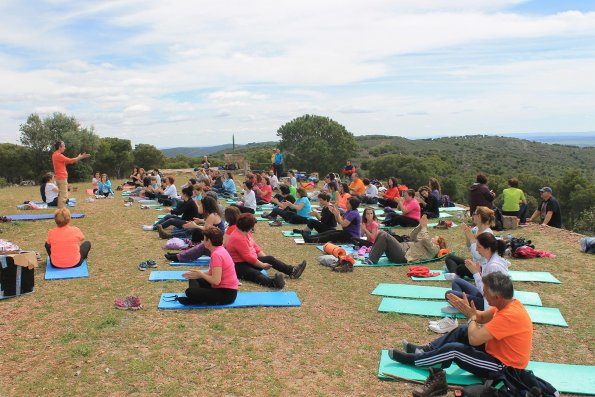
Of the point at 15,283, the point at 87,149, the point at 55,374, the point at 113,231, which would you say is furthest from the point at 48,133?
the point at 55,374

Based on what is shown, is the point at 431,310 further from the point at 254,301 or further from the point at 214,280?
the point at 214,280

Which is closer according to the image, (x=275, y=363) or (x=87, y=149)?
(x=275, y=363)

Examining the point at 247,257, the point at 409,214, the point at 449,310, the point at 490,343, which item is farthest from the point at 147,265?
the point at 409,214

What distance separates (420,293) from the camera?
716 centimetres

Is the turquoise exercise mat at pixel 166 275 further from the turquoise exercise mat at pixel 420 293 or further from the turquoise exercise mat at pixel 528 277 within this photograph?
the turquoise exercise mat at pixel 528 277

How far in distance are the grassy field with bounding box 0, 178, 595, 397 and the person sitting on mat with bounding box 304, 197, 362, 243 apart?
2094mm

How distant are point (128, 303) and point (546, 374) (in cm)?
487

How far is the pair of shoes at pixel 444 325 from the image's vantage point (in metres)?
5.66

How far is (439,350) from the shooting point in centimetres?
445

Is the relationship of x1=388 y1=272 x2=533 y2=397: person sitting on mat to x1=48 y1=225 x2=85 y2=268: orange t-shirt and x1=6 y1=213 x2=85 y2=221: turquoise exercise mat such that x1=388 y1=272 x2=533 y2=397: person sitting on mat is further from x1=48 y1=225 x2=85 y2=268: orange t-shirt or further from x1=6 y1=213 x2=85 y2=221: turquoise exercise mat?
x1=6 y1=213 x2=85 y2=221: turquoise exercise mat

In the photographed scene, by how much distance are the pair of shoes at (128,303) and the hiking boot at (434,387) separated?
365cm

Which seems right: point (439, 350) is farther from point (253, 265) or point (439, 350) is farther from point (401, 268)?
point (401, 268)

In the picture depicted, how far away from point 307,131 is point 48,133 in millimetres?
31096

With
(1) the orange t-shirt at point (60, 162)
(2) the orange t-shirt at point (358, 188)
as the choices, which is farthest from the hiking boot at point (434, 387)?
(2) the orange t-shirt at point (358, 188)
